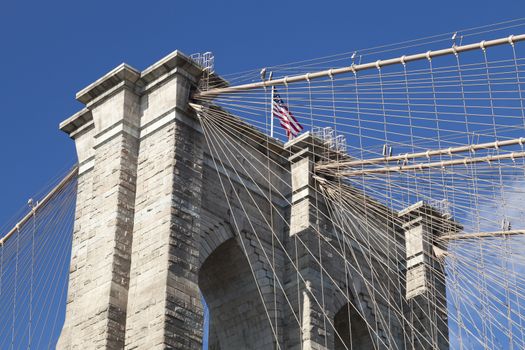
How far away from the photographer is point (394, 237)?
1363 inches

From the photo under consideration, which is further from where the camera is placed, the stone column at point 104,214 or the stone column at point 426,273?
the stone column at point 426,273

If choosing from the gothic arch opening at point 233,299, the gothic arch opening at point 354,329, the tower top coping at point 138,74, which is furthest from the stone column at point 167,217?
the gothic arch opening at point 354,329

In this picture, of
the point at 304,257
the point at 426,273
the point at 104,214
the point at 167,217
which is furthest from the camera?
the point at 426,273

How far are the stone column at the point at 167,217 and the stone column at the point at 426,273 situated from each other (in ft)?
28.4

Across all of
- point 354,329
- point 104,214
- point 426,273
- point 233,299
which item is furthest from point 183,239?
point 426,273

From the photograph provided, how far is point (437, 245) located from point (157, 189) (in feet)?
35.3

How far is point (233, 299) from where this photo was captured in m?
30.5

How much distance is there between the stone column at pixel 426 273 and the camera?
33969 millimetres

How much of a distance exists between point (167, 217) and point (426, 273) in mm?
10262

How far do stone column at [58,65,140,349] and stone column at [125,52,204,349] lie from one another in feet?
0.90

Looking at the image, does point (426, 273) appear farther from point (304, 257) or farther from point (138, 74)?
point (138, 74)

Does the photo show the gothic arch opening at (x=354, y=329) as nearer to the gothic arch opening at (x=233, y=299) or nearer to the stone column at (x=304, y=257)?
the stone column at (x=304, y=257)

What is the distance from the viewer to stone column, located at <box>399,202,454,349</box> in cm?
3397

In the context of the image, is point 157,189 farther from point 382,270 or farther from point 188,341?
point 382,270
